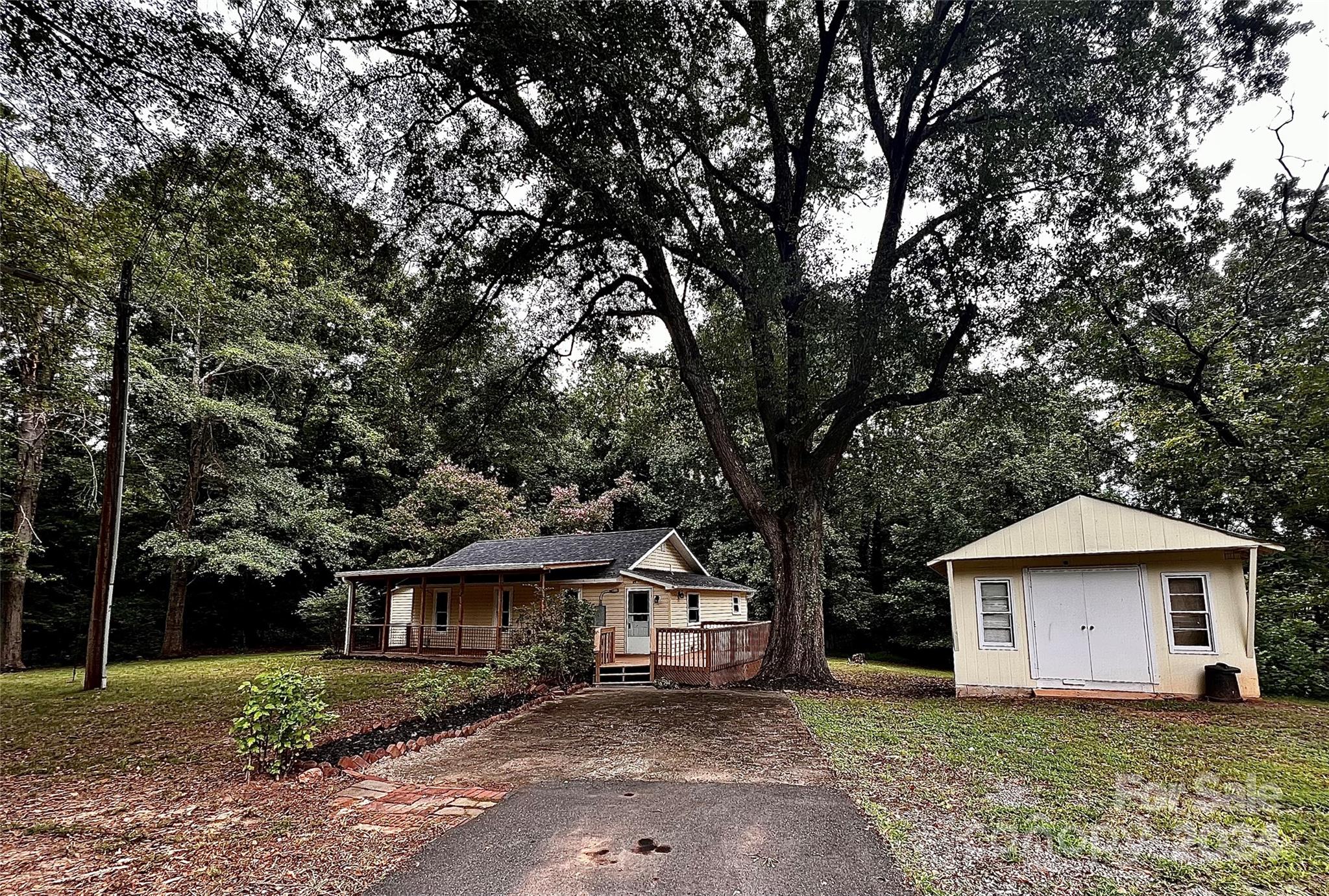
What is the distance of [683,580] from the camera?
17672 millimetres

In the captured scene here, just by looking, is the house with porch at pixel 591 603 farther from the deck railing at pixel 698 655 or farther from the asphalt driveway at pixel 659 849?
the asphalt driveway at pixel 659 849

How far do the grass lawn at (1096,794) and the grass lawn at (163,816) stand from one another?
3.63m

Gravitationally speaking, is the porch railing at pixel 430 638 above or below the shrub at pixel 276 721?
below

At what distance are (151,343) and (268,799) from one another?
20759 millimetres

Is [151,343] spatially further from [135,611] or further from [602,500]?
[602,500]

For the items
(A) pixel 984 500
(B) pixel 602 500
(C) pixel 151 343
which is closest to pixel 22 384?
(C) pixel 151 343

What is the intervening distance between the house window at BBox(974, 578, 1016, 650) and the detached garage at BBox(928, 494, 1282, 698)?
14 millimetres

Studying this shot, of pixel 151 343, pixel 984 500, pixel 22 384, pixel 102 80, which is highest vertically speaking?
pixel 151 343

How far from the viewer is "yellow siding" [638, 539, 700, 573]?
1766 centimetres

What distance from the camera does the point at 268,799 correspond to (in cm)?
511

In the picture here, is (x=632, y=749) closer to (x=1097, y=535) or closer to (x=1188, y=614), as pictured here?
(x=1097, y=535)

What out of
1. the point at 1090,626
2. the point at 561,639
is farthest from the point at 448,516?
the point at 1090,626

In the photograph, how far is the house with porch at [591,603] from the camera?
43.8 feet

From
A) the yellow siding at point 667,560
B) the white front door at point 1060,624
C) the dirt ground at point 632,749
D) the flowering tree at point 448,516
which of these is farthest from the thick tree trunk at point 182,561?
the white front door at point 1060,624
